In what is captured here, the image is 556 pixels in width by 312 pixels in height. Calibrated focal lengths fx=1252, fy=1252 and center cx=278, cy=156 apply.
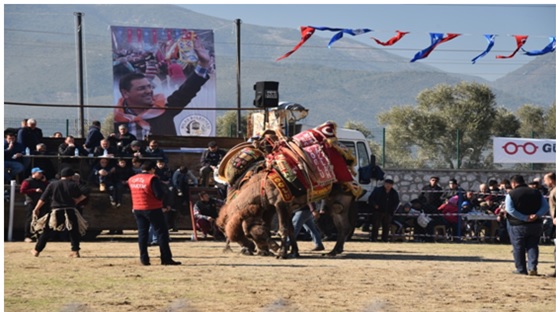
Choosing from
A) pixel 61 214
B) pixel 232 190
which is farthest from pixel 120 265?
pixel 232 190

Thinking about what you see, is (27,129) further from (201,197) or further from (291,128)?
(291,128)

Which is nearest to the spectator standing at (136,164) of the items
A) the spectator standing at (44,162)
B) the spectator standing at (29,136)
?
the spectator standing at (44,162)

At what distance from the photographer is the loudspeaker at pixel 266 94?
27.5 meters

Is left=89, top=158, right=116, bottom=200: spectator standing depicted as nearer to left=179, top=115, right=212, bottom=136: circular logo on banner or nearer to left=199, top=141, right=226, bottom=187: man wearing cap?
left=199, top=141, right=226, bottom=187: man wearing cap

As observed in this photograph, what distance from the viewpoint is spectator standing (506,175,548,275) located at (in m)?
19.9

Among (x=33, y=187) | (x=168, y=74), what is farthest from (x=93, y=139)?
(x=168, y=74)

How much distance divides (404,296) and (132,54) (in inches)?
954

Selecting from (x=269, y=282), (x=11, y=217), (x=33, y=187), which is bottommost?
(x=269, y=282)

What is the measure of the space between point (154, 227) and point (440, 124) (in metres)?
49.1

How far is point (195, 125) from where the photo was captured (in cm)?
3806

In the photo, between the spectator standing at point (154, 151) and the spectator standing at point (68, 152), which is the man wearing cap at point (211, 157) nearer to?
the spectator standing at point (154, 151)

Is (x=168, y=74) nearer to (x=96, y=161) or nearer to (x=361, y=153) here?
(x=361, y=153)

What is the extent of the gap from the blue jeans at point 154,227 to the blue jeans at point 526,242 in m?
5.62

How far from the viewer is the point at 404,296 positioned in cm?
1650
